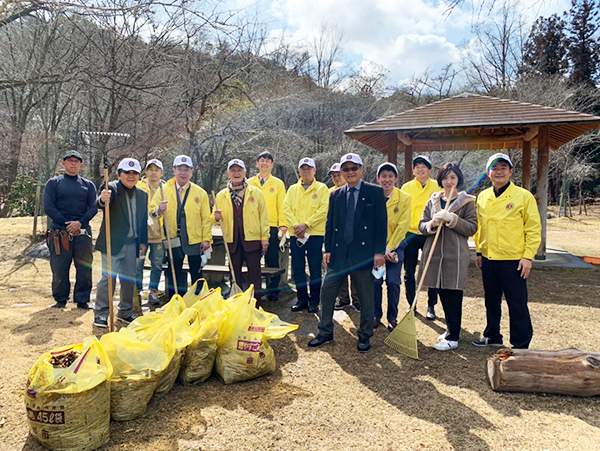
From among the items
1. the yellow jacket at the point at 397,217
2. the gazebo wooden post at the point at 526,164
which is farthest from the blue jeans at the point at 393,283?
the gazebo wooden post at the point at 526,164

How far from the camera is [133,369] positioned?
8.85ft

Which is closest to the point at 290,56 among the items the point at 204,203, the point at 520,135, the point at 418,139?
the point at 418,139

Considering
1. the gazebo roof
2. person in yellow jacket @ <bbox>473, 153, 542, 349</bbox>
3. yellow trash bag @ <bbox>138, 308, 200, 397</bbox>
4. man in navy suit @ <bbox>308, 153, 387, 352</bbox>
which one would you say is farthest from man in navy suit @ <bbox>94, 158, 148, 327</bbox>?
the gazebo roof

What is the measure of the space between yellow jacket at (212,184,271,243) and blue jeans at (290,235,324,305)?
0.48 meters

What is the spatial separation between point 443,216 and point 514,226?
60 cm

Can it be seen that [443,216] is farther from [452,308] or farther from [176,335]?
[176,335]

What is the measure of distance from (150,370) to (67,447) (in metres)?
0.59

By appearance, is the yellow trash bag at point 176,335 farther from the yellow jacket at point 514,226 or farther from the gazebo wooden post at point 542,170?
the gazebo wooden post at point 542,170

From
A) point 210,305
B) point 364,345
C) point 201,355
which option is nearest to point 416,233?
point 364,345

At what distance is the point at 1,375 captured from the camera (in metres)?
3.23

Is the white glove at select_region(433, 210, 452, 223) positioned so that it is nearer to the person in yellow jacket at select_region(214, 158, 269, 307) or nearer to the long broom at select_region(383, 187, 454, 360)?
the long broom at select_region(383, 187, 454, 360)

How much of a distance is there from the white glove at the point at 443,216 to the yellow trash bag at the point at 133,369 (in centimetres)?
249

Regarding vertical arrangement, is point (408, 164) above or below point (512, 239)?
above

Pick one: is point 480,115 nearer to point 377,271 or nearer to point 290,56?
point 377,271
